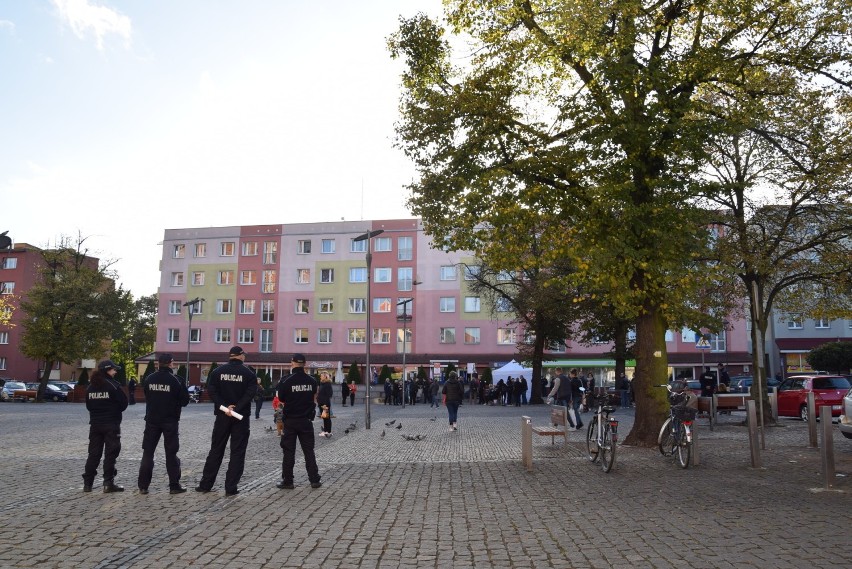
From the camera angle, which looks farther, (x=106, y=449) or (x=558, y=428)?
(x=558, y=428)

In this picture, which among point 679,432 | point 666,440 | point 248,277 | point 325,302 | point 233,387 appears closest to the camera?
point 233,387

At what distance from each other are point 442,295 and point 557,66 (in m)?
52.0

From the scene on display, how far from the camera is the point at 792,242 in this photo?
2142 cm

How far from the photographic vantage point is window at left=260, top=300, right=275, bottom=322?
6944 centimetres

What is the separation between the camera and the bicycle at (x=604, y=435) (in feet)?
38.7

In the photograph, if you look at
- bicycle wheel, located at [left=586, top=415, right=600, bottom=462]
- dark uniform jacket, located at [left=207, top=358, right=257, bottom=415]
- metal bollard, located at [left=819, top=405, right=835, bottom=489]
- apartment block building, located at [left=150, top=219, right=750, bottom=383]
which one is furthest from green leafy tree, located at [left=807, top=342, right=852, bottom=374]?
dark uniform jacket, located at [left=207, top=358, right=257, bottom=415]

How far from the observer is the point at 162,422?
9789 mm

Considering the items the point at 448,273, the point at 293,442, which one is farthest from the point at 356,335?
the point at 293,442

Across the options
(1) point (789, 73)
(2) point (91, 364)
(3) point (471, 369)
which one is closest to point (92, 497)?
(1) point (789, 73)

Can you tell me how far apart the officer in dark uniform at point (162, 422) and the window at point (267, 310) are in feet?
198

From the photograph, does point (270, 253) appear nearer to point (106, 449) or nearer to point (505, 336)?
point (505, 336)

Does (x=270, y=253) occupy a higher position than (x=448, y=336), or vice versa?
(x=270, y=253)

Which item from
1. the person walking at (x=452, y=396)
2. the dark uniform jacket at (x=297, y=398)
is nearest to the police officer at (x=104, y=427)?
the dark uniform jacket at (x=297, y=398)

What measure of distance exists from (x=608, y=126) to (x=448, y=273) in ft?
173
